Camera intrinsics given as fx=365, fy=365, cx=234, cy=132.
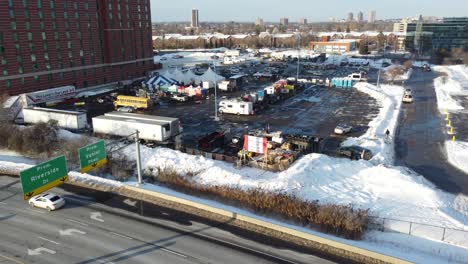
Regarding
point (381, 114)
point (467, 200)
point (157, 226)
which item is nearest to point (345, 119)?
point (381, 114)

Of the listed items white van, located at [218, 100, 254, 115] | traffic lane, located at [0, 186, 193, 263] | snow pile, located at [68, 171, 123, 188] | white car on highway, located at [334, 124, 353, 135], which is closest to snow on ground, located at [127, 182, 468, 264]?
traffic lane, located at [0, 186, 193, 263]

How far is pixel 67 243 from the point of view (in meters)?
20.8

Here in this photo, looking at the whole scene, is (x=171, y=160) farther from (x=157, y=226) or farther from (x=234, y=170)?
(x=157, y=226)

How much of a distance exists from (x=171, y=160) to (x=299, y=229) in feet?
51.8

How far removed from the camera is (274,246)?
67.1 feet

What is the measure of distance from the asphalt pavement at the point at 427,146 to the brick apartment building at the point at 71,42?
61.2 meters

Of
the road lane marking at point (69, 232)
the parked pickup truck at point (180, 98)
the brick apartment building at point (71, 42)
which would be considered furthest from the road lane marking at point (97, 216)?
the brick apartment building at point (71, 42)

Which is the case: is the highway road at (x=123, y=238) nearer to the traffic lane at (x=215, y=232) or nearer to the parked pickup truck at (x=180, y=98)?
the traffic lane at (x=215, y=232)

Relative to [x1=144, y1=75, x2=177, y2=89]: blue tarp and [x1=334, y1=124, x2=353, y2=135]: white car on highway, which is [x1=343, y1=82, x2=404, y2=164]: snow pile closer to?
[x1=334, y1=124, x2=353, y2=135]: white car on highway

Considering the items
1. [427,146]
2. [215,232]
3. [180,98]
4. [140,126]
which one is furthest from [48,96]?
[427,146]

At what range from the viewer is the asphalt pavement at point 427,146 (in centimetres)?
3094

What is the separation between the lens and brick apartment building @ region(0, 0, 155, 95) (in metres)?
62.5

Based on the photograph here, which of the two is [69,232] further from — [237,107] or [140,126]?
[237,107]

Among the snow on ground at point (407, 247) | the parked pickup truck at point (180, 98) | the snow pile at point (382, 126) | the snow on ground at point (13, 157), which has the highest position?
the parked pickup truck at point (180, 98)
